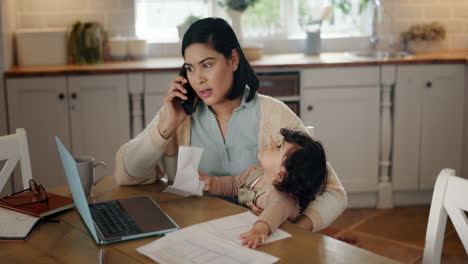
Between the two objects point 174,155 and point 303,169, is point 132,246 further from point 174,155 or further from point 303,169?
point 174,155

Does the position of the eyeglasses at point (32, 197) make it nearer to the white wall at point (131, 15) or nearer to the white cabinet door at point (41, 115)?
the white cabinet door at point (41, 115)

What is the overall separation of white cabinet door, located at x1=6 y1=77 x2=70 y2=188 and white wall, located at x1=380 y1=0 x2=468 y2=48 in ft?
7.40

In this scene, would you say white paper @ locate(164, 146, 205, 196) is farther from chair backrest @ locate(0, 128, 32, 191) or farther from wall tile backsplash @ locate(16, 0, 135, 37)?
wall tile backsplash @ locate(16, 0, 135, 37)

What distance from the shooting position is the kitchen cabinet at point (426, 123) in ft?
12.9

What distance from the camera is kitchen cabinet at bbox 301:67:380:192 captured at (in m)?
3.91

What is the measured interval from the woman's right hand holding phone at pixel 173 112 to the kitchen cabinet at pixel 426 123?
2072mm

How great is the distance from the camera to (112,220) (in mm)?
1787

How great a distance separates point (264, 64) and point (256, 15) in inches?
32.7

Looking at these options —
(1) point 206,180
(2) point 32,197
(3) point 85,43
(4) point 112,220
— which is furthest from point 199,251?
(3) point 85,43

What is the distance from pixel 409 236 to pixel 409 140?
0.66 m

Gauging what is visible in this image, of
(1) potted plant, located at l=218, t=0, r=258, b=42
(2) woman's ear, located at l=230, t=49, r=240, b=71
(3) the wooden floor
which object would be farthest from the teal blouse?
(1) potted plant, located at l=218, t=0, r=258, b=42

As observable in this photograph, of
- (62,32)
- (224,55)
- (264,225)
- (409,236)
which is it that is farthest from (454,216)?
(62,32)

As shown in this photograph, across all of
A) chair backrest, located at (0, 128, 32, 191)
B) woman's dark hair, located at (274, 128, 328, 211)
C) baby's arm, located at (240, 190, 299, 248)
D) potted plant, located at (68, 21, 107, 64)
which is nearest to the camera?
baby's arm, located at (240, 190, 299, 248)

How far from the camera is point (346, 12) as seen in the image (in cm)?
464
